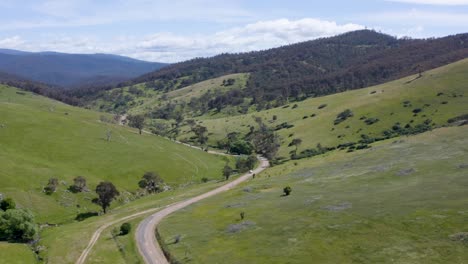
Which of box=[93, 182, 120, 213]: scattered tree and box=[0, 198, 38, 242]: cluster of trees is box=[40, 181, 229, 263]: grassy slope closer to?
box=[93, 182, 120, 213]: scattered tree

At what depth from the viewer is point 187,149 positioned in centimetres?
19712

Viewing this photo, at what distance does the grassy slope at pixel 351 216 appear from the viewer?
5450cm

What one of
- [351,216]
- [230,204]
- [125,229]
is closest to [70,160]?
[125,229]

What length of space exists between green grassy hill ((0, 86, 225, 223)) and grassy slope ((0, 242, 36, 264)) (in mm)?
24805

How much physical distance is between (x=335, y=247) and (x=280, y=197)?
110ft

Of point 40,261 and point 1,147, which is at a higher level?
point 1,147

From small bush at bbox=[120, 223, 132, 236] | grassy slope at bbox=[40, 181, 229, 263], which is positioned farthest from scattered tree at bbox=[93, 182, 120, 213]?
small bush at bbox=[120, 223, 132, 236]

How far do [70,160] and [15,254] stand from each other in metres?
74.9

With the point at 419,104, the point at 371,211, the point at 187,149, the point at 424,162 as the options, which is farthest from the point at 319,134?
the point at 371,211

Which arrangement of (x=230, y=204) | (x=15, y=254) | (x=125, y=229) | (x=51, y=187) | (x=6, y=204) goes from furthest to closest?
(x=51, y=187) → (x=6, y=204) → (x=230, y=204) → (x=125, y=229) → (x=15, y=254)

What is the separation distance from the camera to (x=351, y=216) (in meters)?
66.1

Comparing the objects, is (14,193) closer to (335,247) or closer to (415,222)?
(335,247)

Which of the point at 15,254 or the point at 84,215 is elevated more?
the point at 15,254

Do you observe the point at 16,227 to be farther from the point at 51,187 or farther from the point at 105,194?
the point at 51,187
